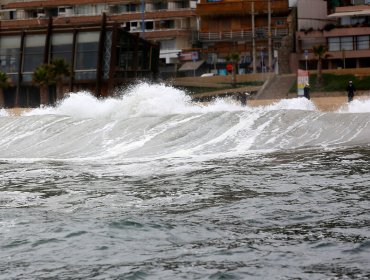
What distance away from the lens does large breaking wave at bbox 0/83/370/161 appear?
32.5 meters

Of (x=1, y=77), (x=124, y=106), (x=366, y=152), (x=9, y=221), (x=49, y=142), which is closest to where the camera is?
(x=9, y=221)

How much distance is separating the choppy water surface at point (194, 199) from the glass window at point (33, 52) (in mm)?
36875

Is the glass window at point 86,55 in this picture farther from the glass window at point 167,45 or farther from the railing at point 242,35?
the glass window at point 167,45

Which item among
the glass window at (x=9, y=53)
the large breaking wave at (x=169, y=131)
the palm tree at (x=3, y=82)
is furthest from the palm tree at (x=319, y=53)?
the large breaking wave at (x=169, y=131)

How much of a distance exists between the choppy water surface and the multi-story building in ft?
183

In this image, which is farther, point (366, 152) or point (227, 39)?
point (227, 39)

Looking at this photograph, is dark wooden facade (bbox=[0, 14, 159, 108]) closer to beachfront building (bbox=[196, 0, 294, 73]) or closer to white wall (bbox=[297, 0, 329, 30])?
beachfront building (bbox=[196, 0, 294, 73])

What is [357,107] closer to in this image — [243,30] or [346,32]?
[346,32]

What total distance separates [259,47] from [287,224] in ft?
245

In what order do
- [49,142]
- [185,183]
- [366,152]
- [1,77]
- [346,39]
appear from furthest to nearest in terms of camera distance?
[346,39] → [1,77] → [49,142] → [366,152] → [185,183]

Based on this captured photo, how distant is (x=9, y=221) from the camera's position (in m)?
18.1

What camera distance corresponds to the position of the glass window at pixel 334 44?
81.6m

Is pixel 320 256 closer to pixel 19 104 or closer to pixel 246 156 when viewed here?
pixel 246 156

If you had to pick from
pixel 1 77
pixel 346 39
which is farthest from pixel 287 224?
A: pixel 346 39
